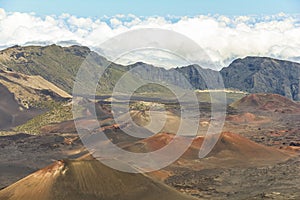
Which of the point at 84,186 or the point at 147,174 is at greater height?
the point at 84,186

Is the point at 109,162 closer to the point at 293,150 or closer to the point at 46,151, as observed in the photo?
the point at 46,151

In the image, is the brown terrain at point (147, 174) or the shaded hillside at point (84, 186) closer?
the shaded hillside at point (84, 186)

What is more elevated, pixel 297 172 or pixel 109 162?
pixel 109 162

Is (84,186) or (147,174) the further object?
(147,174)

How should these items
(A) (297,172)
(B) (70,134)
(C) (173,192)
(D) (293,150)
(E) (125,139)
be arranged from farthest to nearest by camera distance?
(B) (70,134), (E) (125,139), (D) (293,150), (A) (297,172), (C) (173,192)

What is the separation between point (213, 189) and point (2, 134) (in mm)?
115593

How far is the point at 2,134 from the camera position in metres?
181

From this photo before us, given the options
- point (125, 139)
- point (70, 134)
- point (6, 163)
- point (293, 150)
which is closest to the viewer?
point (6, 163)

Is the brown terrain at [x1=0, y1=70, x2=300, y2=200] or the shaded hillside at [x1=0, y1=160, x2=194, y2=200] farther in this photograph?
the brown terrain at [x1=0, y1=70, x2=300, y2=200]

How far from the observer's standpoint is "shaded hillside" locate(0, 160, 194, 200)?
64.0 meters

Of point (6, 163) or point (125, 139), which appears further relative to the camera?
point (125, 139)

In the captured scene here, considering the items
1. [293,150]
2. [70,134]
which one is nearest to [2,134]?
[70,134]

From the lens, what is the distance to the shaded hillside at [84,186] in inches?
2520

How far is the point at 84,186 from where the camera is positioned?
215 feet
